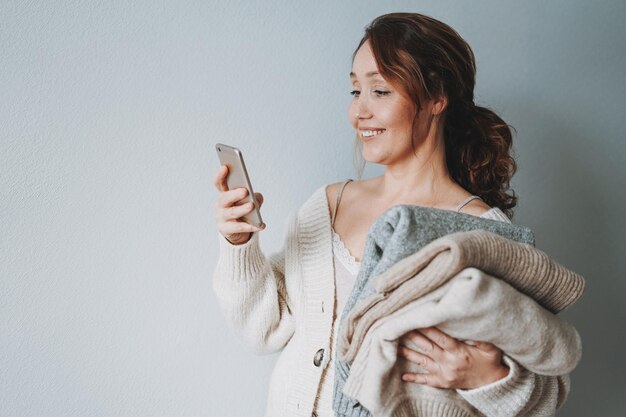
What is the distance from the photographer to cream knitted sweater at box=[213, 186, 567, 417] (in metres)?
1.09

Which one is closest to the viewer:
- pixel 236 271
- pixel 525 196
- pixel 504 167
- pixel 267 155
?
pixel 236 271

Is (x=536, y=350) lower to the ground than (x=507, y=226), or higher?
lower

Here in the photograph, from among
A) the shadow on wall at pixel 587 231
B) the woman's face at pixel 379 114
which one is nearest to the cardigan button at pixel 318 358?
the woman's face at pixel 379 114

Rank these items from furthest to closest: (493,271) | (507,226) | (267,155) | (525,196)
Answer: (525,196) → (267,155) → (507,226) → (493,271)

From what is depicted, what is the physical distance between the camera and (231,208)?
3.39ft

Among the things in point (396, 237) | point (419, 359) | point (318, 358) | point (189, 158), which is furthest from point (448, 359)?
point (189, 158)

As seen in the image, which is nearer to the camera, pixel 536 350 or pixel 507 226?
pixel 536 350

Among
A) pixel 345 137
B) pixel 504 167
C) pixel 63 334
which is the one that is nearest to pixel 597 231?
pixel 504 167

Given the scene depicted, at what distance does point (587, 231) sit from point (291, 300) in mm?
881

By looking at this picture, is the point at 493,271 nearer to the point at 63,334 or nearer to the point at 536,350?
the point at 536,350

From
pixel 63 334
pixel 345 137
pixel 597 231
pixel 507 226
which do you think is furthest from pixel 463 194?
pixel 63 334

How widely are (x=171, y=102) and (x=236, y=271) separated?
45 centimetres

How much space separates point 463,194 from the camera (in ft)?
3.76

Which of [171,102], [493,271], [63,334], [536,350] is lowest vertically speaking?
[63,334]
